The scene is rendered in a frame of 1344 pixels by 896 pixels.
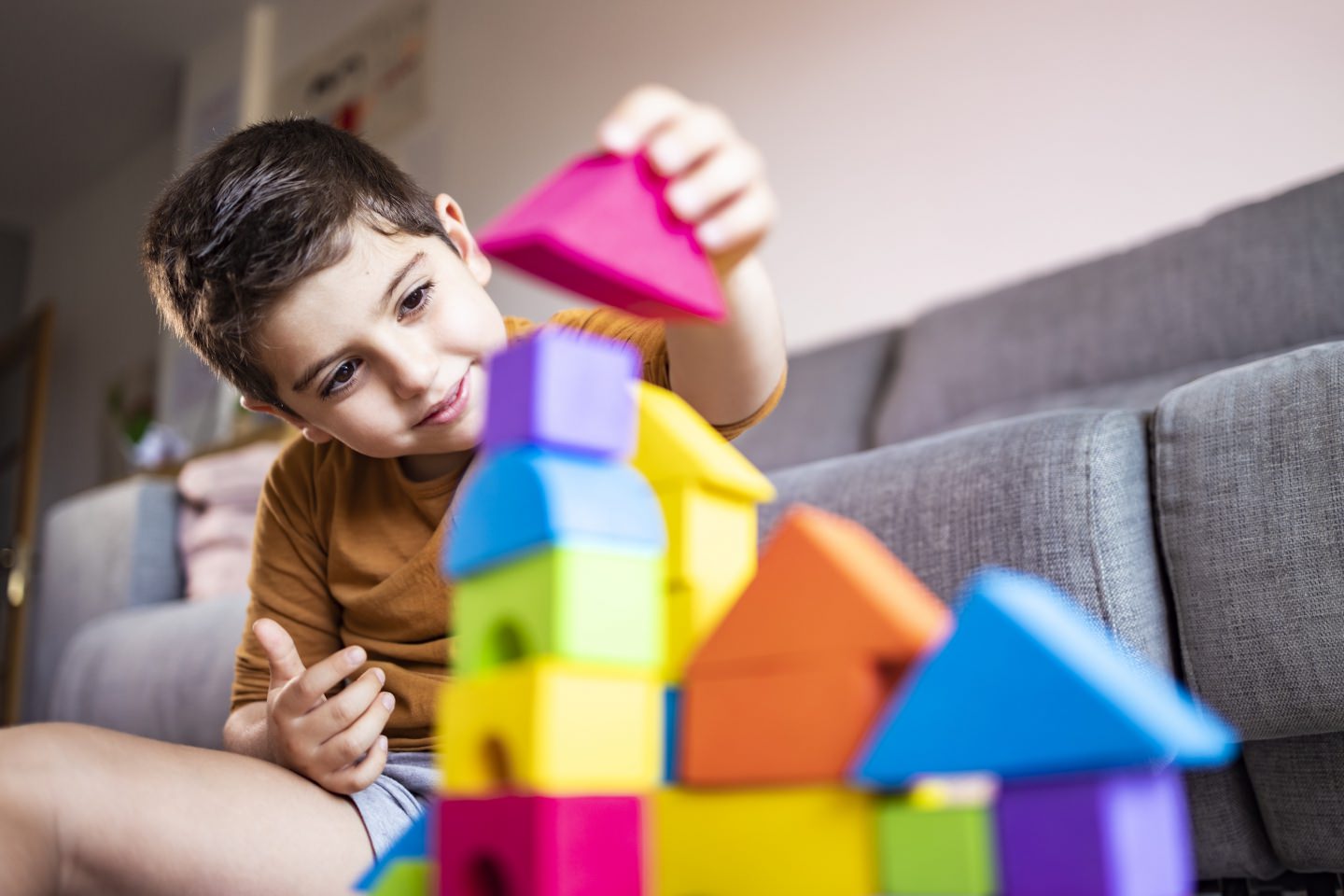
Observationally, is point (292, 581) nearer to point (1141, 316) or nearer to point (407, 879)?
point (407, 879)

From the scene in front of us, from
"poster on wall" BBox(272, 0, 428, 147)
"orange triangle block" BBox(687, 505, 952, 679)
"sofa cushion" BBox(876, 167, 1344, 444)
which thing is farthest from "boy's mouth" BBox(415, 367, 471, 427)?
"poster on wall" BBox(272, 0, 428, 147)

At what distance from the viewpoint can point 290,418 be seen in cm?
96

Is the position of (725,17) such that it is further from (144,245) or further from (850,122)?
(144,245)

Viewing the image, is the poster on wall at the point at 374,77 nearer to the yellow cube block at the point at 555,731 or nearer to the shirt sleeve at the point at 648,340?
the shirt sleeve at the point at 648,340

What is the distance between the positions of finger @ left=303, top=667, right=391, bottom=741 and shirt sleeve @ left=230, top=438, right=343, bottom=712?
27cm

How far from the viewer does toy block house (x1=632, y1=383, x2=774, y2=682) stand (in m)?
0.36

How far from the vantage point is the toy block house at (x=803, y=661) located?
0.30 metres

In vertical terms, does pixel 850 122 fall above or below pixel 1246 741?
above

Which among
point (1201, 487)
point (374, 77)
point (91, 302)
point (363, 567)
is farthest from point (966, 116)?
point (91, 302)

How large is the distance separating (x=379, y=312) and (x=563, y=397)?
1.57ft

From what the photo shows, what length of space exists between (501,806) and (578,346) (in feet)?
0.47

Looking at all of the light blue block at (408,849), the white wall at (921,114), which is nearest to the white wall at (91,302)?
the white wall at (921,114)

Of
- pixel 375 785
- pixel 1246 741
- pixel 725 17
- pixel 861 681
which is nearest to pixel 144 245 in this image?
pixel 375 785

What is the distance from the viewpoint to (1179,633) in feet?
2.93
